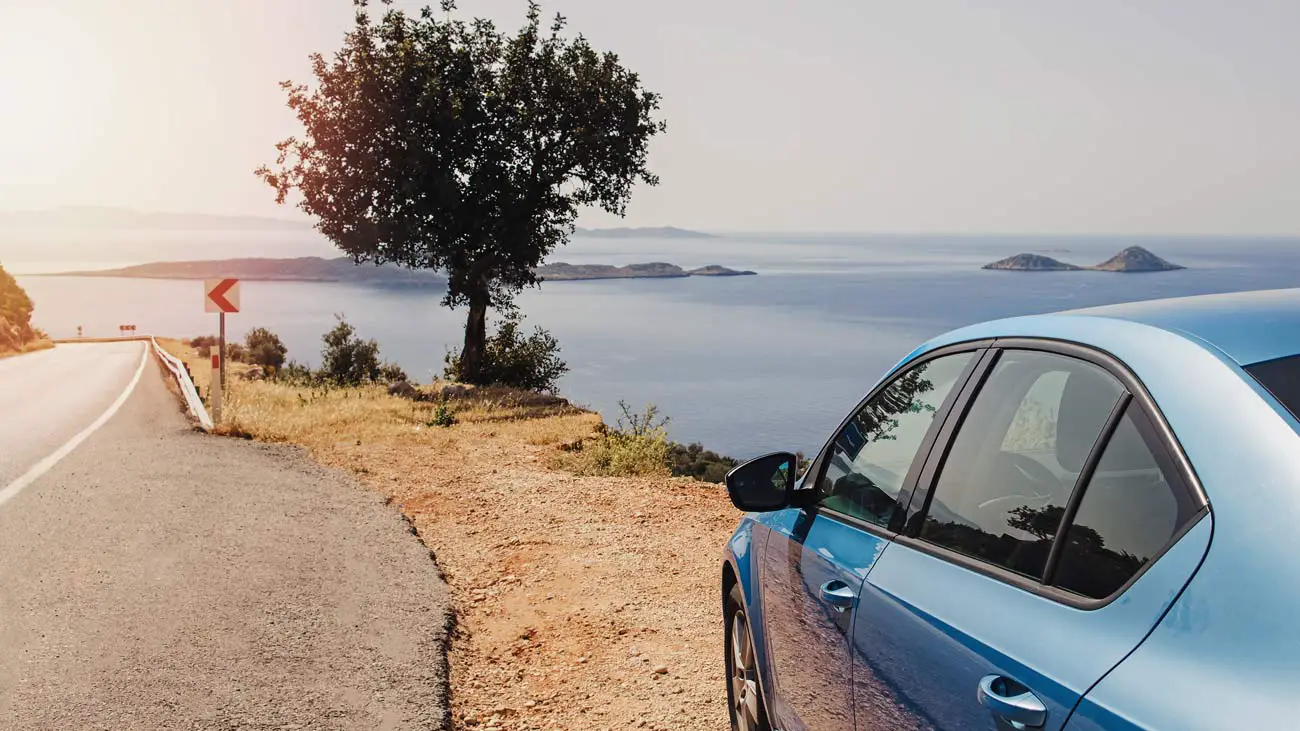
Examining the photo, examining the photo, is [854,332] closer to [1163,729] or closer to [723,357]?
[723,357]

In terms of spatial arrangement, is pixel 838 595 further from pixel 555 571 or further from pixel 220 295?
pixel 220 295

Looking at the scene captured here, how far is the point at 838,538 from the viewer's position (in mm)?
3152

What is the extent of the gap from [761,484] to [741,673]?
3.54 ft

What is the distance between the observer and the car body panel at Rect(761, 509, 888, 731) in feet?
9.46

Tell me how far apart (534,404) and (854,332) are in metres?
84.5

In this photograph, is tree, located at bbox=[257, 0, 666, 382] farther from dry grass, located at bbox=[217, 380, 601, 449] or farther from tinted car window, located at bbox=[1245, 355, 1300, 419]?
tinted car window, located at bbox=[1245, 355, 1300, 419]

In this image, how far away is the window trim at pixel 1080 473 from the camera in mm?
1823

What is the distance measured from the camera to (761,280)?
631 ft

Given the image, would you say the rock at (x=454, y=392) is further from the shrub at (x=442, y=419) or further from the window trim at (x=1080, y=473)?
the window trim at (x=1080, y=473)

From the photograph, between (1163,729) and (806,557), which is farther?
(806,557)

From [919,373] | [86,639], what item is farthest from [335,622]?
[919,373]

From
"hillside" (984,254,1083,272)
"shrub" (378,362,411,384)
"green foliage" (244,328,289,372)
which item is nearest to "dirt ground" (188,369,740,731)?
"shrub" (378,362,411,384)

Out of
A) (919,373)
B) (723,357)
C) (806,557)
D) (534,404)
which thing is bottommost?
(723,357)

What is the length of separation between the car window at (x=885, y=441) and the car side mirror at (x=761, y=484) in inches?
5.2
